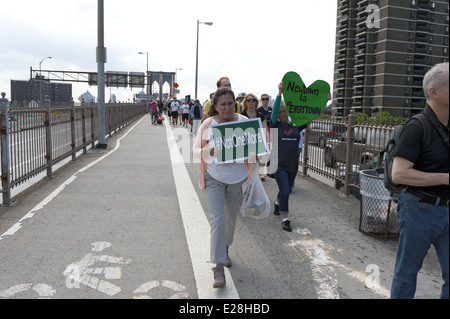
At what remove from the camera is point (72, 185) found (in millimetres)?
8453

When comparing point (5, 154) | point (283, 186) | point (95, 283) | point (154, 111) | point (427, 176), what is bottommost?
point (95, 283)

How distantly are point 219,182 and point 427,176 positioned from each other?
191 cm

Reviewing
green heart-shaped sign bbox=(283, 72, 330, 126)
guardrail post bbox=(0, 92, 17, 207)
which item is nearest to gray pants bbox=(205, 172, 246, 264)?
green heart-shaped sign bbox=(283, 72, 330, 126)

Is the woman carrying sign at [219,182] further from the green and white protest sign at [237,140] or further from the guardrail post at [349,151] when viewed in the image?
the guardrail post at [349,151]

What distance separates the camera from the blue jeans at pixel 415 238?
2.73 metres

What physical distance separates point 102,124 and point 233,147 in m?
11.9

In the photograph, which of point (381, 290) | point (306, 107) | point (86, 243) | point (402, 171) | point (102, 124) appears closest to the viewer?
point (402, 171)

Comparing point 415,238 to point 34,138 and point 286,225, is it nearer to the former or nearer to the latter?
point 286,225

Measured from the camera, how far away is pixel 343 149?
855 cm

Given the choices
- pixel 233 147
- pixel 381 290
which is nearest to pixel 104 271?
pixel 233 147

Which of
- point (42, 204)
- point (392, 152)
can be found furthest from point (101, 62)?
point (392, 152)

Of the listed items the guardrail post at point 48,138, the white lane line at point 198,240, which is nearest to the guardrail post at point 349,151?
the white lane line at point 198,240

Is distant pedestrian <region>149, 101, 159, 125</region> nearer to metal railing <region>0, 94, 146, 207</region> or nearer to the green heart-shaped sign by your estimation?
metal railing <region>0, 94, 146, 207</region>

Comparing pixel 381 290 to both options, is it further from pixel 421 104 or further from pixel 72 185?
pixel 421 104
